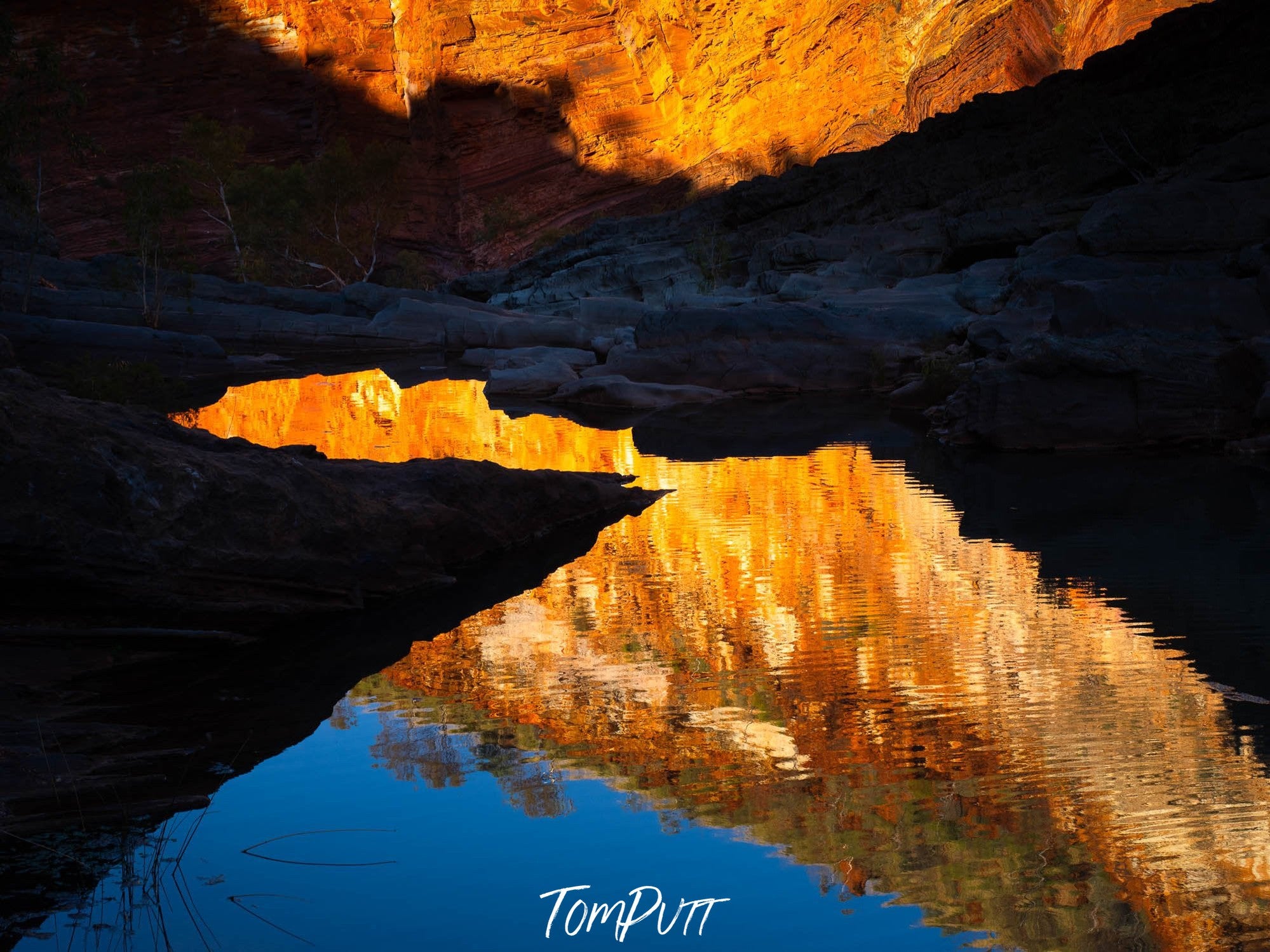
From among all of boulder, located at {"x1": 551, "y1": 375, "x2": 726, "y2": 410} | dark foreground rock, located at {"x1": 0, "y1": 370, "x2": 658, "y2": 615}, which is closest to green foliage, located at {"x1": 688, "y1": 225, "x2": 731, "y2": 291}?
boulder, located at {"x1": 551, "y1": 375, "x2": 726, "y2": 410}

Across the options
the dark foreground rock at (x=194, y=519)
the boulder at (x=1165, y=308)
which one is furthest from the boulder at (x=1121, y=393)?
the dark foreground rock at (x=194, y=519)

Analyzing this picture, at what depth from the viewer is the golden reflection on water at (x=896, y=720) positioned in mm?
3352

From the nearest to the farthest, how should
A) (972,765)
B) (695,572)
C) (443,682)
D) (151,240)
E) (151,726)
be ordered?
(972,765)
(151,726)
(443,682)
(695,572)
(151,240)

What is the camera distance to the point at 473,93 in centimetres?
6644

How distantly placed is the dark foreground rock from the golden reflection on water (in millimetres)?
761

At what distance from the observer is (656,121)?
63.3 m

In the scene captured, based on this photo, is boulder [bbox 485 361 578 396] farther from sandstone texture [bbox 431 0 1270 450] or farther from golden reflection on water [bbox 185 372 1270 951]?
golden reflection on water [bbox 185 372 1270 951]

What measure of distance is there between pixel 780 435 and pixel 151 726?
1085 centimetres

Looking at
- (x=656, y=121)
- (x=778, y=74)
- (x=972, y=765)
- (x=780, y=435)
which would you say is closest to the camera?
(x=972, y=765)

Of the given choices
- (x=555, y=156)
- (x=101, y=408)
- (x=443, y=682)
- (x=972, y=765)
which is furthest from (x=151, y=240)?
(x=555, y=156)

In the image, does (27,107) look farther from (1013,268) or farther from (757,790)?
(757,790)

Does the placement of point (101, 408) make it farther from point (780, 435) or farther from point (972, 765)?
point (780, 435)

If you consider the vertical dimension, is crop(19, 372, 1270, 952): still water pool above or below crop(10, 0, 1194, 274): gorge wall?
below

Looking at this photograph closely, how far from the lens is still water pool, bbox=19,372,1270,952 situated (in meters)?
3.18
